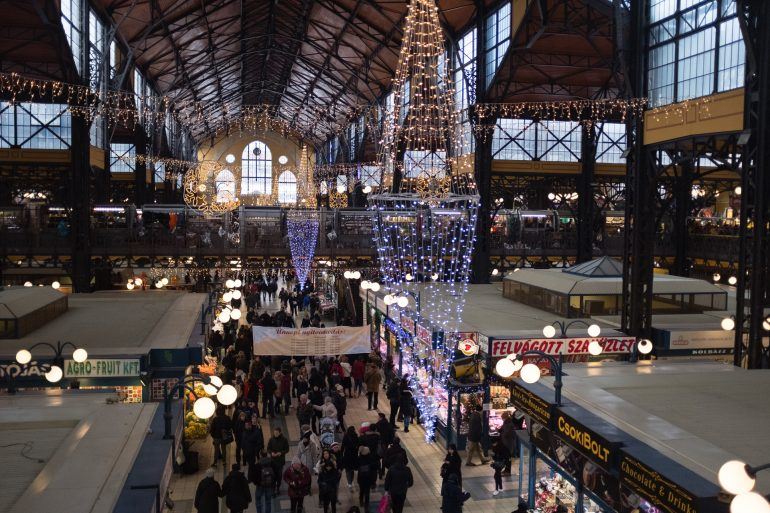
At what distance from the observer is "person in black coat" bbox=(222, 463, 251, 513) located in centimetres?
945

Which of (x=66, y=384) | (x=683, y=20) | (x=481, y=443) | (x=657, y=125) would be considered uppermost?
(x=683, y=20)

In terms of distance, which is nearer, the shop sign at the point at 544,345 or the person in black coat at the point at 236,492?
the person in black coat at the point at 236,492

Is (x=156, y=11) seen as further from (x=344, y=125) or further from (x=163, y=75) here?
(x=344, y=125)

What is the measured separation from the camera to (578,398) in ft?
31.5

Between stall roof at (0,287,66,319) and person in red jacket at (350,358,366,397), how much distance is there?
23.8ft

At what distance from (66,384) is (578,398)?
8.46m

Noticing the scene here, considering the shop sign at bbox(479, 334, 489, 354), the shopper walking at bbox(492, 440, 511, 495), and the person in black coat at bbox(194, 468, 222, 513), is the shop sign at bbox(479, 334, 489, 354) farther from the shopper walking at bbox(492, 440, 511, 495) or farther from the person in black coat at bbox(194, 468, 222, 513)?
the person in black coat at bbox(194, 468, 222, 513)

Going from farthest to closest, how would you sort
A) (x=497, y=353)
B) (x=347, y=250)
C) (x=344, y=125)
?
1. (x=344, y=125)
2. (x=347, y=250)
3. (x=497, y=353)

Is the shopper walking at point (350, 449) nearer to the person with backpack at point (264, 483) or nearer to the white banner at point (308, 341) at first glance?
the person with backpack at point (264, 483)

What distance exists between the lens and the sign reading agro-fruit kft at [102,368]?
12.0 m

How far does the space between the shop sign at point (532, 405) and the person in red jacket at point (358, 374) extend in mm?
7732

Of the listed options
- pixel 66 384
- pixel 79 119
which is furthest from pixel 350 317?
pixel 66 384

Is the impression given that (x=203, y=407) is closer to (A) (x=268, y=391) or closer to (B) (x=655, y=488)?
(B) (x=655, y=488)

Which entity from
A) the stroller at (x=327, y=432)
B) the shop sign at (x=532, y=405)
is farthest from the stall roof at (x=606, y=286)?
the stroller at (x=327, y=432)
